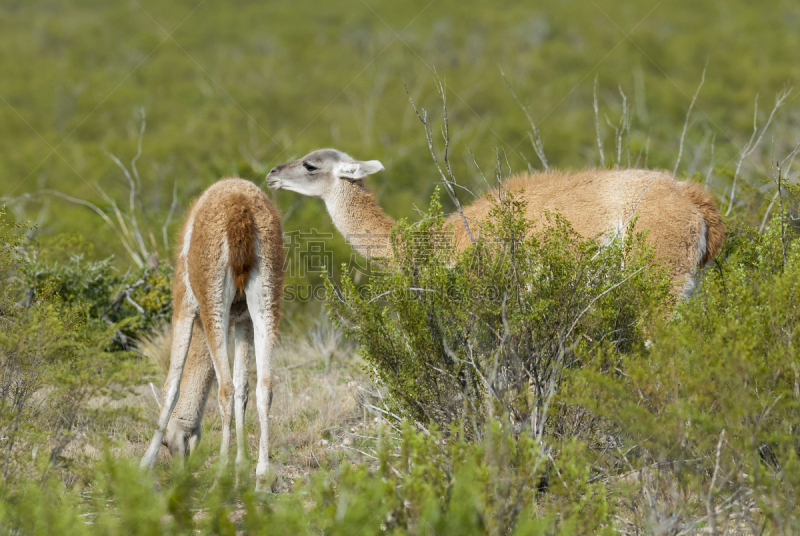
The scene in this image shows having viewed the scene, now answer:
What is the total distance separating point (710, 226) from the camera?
559cm

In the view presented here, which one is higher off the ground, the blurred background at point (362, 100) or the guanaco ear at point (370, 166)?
the blurred background at point (362, 100)

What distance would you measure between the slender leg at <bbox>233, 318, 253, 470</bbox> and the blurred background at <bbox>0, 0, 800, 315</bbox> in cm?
191

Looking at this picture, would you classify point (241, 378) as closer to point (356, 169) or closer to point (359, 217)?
point (359, 217)

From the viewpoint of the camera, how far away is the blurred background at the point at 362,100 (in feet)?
44.5

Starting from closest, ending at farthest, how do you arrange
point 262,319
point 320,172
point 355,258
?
point 262,319, point 320,172, point 355,258

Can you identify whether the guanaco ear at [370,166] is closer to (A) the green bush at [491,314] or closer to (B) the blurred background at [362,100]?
(B) the blurred background at [362,100]

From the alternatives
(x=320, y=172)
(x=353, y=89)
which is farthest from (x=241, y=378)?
(x=353, y=89)

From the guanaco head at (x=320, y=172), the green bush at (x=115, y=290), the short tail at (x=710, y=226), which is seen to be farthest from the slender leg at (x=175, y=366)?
the short tail at (x=710, y=226)

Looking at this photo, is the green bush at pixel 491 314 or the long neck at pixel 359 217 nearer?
the green bush at pixel 491 314

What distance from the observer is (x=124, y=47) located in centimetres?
5438

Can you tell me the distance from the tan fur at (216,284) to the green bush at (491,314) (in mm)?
509

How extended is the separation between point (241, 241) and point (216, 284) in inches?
12.1

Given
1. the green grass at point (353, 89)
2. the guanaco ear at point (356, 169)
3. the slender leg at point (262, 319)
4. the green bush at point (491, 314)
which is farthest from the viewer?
the green grass at point (353, 89)

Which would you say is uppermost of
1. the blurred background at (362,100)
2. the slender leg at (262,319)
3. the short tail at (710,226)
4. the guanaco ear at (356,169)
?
the blurred background at (362,100)
